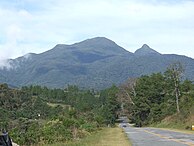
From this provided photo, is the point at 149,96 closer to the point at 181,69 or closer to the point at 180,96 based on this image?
the point at 180,96

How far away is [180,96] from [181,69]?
758 centimetres

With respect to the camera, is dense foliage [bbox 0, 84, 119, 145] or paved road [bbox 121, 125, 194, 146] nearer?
paved road [bbox 121, 125, 194, 146]

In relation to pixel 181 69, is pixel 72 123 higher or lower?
lower

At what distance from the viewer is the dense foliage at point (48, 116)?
24.5 metres

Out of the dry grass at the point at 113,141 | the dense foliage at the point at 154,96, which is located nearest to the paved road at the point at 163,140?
the dry grass at the point at 113,141

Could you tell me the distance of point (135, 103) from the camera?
92.8 m

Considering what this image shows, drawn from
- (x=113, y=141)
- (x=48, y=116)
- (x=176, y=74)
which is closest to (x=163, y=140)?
(x=113, y=141)

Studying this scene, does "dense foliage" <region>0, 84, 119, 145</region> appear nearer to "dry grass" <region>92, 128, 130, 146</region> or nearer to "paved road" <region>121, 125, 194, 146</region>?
"dry grass" <region>92, 128, 130, 146</region>

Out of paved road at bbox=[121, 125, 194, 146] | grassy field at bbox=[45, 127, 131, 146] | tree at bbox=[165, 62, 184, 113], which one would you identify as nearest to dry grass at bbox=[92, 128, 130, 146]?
grassy field at bbox=[45, 127, 131, 146]

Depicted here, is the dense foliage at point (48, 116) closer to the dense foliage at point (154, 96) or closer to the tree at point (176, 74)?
the dense foliage at point (154, 96)

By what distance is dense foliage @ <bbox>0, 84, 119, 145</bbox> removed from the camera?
80.3 ft

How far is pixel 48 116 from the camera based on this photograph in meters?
74.1

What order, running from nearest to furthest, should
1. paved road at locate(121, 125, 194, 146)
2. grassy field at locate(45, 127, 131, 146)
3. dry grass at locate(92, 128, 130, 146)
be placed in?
paved road at locate(121, 125, 194, 146), grassy field at locate(45, 127, 131, 146), dry grass at locate(92, 128, 130, 146)

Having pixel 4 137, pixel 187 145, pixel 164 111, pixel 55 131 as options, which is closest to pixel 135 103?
pixel 164 111
